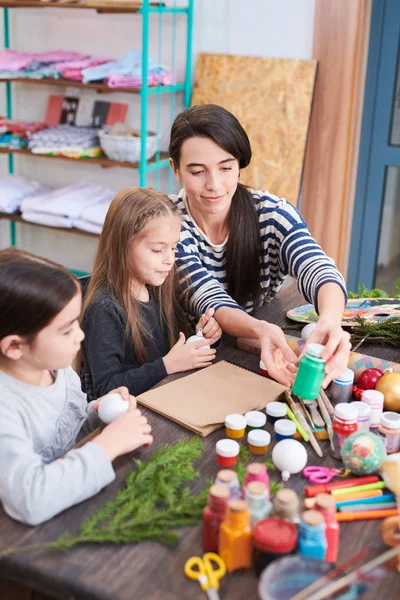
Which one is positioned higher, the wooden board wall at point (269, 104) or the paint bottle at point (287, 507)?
the wooden board wall at point (269, 104)

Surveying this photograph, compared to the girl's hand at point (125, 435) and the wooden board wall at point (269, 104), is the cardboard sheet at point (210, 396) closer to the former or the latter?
the girl's hand at point (125, 435)

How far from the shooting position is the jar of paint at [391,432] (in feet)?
3.75

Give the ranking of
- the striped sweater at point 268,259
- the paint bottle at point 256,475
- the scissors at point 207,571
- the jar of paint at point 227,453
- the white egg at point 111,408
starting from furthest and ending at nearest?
the striped sweater at point 268,259, the white egg at point 111,408, the jar of paint at point 227,453, the paint bottle at point 256,475, the scissors at point 207,571

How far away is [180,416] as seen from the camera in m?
1.25

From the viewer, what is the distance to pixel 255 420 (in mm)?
1201

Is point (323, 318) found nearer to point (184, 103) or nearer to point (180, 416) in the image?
point (180, 416)

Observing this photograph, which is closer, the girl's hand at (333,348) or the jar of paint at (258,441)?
the jar of paint at (258,441)

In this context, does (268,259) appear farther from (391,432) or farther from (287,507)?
(287,507)

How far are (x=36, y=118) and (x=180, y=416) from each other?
305cm

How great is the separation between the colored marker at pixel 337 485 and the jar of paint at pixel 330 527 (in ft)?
0.38

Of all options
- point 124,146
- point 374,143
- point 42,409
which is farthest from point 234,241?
point 374,143

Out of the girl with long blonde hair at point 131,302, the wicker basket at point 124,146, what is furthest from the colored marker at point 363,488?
the wicker basket at point 124,146

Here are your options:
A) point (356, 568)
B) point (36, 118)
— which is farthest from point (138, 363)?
point (36, 118)

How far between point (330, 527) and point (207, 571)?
0.55ft
